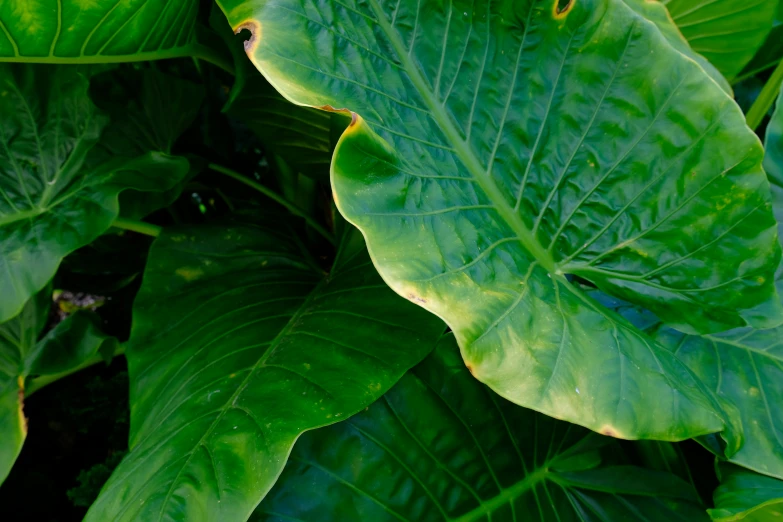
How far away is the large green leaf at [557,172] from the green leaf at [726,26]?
22.4 inches

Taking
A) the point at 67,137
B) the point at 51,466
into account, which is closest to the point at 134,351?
the point at 67,137

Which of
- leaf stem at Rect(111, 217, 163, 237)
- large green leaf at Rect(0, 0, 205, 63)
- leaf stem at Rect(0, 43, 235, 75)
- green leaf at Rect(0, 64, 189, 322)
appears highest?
large green leaf at Rect(0, 0, 205, 63)

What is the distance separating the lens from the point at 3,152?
91 centimetres

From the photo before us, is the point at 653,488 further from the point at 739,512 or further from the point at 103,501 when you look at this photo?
the point at 103,501

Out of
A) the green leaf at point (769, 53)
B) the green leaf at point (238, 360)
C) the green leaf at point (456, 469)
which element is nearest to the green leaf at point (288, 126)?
the green leaf at point (238, 360)

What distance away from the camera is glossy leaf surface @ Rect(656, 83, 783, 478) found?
67cm

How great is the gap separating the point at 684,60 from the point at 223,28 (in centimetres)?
62

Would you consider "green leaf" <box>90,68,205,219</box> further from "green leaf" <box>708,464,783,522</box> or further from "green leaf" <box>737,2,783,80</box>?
"green leaf" <box>737,2,783,80</box>

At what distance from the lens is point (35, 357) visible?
3.03 feet

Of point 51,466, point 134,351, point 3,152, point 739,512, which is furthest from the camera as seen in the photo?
point 51,466

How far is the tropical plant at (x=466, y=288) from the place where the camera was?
0.54 metres

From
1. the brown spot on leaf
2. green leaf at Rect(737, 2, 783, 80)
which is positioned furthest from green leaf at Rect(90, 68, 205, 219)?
green leaf at Rect(737, 2, 783, 80)

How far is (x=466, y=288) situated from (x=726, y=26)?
0.90 meters

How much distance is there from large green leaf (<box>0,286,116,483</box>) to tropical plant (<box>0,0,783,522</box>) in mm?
19
